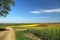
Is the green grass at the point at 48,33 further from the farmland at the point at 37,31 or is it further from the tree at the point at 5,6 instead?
the tree at the point at 5,6

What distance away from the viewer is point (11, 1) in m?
3.16

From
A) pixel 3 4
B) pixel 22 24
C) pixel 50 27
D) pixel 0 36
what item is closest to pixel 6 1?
pixel 3 4

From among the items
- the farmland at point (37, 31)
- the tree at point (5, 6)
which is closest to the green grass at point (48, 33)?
the farmland at point (37, 31)

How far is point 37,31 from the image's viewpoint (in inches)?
141

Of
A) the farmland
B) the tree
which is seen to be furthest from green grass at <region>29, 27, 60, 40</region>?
the tree

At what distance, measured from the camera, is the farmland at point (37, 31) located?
3.30 metres

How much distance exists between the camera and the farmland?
330cm

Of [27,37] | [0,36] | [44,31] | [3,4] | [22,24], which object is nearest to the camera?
[0,36]

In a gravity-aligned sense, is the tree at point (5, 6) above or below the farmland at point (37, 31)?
above

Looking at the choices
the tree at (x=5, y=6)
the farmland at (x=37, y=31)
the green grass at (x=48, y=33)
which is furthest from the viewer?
the green grass at (x=48, y=33)

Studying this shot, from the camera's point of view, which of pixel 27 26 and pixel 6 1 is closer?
pixel 6 1

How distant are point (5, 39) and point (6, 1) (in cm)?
130

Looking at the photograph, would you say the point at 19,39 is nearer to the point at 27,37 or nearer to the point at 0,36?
the point at 27,37

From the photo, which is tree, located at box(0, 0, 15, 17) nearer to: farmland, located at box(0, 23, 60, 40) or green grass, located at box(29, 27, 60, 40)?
farmland, located at box(0, 23, 60, 40)
